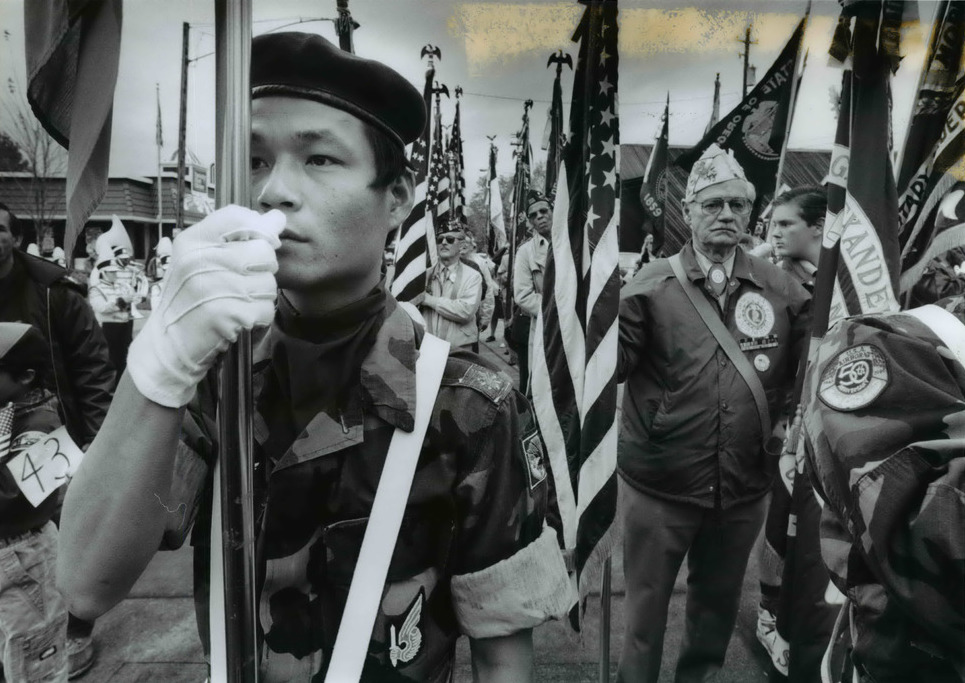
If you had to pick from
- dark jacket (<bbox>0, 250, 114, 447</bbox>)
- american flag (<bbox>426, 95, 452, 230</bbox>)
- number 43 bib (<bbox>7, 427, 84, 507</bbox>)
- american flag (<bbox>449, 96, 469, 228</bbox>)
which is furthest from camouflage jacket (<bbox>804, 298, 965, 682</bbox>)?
american flag (<bbox>426, 95, 452, 230</bbox>)

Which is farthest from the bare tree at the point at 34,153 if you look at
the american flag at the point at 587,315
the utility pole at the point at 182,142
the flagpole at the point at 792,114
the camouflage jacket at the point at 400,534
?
the flagpole at the point at 792,114

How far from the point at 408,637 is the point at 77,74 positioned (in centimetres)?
108

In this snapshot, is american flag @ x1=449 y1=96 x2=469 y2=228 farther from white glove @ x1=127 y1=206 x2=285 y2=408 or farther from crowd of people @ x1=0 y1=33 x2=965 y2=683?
white glove @ x1=127 y1=206 x2=285 y2=408

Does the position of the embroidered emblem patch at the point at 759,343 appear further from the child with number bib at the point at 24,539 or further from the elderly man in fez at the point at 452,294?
the elderly man in fez at the point at 452,294

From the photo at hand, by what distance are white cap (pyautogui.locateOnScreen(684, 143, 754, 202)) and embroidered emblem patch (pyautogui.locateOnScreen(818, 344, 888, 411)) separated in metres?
1.95

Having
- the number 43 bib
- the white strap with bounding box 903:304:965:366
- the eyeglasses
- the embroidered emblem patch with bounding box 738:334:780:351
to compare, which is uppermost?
the white strap with bounding box 903:304:965:366

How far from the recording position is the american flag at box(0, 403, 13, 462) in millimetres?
2293

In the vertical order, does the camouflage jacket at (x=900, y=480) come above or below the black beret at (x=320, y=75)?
below

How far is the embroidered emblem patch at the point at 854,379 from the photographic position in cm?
113

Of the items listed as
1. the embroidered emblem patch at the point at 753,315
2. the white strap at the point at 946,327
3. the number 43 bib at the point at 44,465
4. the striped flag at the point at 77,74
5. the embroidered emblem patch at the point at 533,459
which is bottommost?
the number 43 bib at the point at 44,465

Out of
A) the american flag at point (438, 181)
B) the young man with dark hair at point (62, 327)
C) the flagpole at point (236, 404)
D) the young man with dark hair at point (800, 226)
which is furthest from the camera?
the american flag at point (438, 181)

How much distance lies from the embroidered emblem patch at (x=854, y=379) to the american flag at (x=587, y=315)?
46.4 inches

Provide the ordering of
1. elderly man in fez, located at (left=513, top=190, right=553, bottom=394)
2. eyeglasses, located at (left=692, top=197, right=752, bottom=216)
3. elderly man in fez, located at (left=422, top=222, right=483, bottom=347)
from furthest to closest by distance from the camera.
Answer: elderly man in fez, located at (left=422, top=222, right=483, bottom=347), elderly man in fez, located at (left=513, top=190, right=553, bottom=394), eyeglasses, located at (left=692, top=197, right=752, bottom=216)

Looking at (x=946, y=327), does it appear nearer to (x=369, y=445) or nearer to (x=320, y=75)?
(x=369, y=445)
